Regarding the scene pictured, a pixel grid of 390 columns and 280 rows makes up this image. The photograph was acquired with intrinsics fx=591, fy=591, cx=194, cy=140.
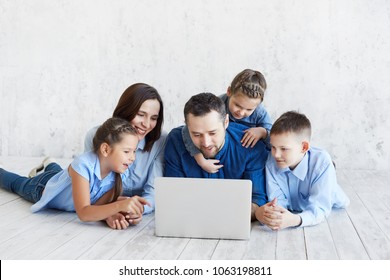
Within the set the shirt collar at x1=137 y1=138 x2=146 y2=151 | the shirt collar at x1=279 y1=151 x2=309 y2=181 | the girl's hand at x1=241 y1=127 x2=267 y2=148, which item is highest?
the girl's hand at x1=241 y1=127 x2=267 y2=148

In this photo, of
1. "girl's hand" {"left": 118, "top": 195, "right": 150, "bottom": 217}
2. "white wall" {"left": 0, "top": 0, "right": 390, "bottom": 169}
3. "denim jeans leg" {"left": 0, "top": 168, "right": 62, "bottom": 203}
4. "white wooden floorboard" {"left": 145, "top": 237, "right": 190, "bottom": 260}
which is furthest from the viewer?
"white wall" {"left": 0, "top": 0, "right": 390, "bottom": 169}

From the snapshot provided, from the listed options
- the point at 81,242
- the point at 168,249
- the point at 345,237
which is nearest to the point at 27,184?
the point at 81,242

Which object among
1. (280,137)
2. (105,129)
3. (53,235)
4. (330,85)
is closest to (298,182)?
(280,137)

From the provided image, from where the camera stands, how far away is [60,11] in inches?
185

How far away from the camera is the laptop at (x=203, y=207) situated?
239 centimetres

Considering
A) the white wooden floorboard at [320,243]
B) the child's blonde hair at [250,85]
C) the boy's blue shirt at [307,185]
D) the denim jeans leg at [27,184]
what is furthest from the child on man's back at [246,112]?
the denim jeans leg at [27,184]

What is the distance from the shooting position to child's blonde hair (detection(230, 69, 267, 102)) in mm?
2951

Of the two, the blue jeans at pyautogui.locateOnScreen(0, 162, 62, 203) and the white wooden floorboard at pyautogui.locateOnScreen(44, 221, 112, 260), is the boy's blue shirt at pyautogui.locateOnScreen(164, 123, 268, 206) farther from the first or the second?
the blue jeans at pyautogui.locateOnScreen(0, 162, 62, 203)

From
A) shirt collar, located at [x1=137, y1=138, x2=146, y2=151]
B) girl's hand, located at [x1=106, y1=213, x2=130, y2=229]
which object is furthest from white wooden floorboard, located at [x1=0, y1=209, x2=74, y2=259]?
shirt collar, located at [x1=137, y1=138, x2=146, y2=151]

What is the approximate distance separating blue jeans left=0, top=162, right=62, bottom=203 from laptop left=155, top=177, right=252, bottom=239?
92 cm

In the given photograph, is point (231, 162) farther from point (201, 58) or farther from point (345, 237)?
point (201, 58)

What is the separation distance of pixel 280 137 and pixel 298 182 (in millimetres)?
286

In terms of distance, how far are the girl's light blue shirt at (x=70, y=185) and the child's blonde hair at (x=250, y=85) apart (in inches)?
28.4

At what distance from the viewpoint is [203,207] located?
7.98 ft
